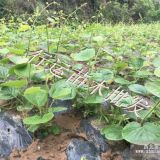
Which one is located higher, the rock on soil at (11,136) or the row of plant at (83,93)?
the row of plant at (83,93)

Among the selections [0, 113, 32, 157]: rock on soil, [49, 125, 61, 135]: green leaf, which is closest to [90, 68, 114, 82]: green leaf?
[49, 125, 61, 135]: green leaf

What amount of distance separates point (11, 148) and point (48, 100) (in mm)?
344

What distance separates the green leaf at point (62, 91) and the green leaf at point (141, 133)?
35cm

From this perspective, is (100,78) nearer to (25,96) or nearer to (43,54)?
(25,96)

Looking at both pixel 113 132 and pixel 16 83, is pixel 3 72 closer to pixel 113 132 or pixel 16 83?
pixel 16 83

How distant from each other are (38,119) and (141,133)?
1.62 feet

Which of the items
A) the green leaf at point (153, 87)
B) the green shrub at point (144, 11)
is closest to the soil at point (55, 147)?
the green leaf at point (153, 87)

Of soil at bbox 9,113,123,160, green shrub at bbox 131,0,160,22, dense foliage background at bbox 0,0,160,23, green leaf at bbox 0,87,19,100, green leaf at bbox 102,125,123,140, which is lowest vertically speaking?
green shrub at bbox 131,0,160,22

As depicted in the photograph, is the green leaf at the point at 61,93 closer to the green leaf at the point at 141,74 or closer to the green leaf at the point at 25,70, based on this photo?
the green leaf at the point at 25,70

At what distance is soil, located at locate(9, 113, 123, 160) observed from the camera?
1.88 meters

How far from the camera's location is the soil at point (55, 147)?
1.88 meters

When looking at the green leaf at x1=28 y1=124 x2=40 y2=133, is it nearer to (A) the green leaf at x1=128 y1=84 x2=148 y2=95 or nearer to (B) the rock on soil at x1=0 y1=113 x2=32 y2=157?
(B) the rock on soil at x1=0 y1=113 x2=32 y2=157

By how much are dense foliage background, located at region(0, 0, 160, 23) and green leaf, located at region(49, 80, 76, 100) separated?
720cm

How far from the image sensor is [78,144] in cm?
195
